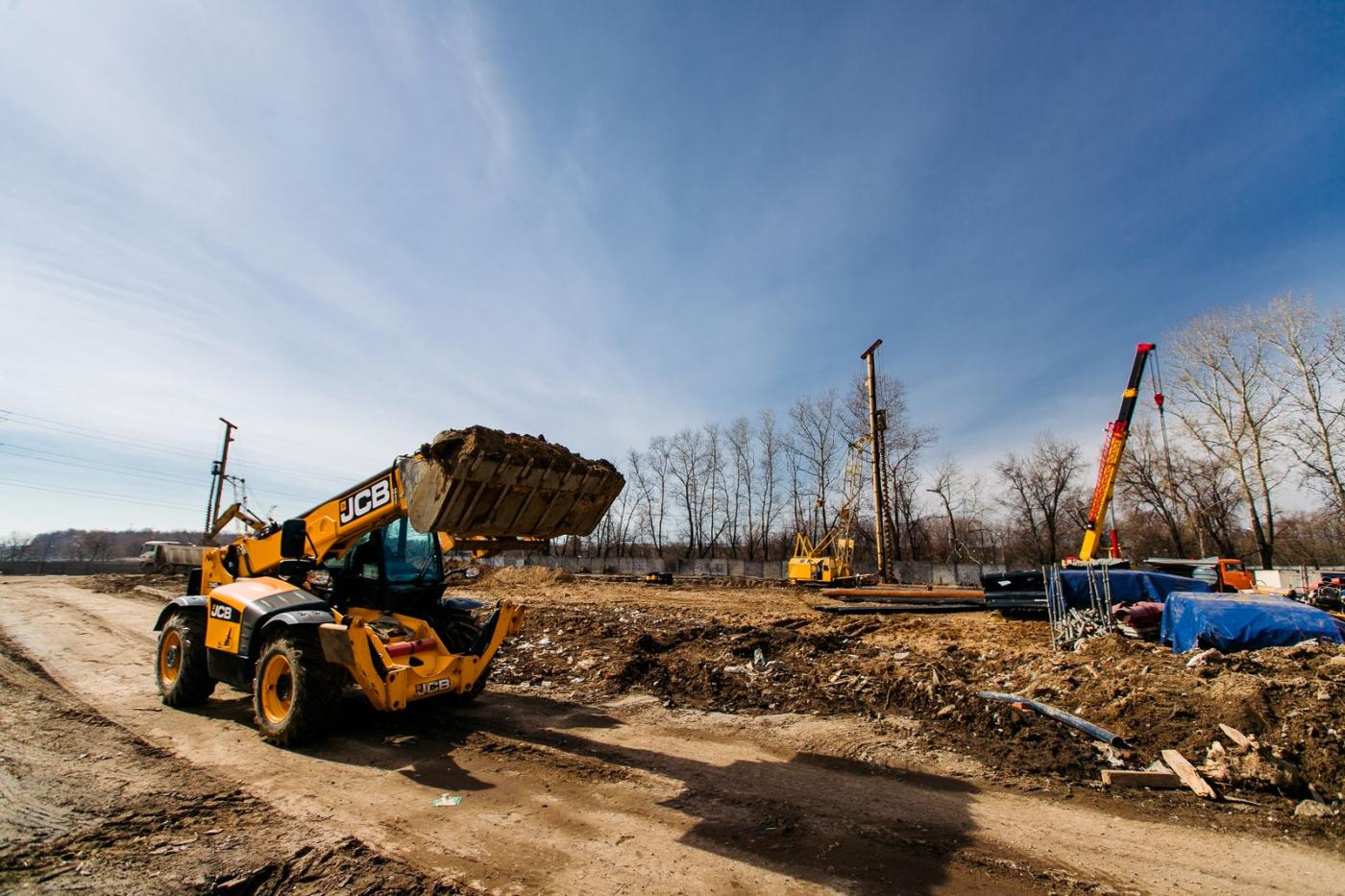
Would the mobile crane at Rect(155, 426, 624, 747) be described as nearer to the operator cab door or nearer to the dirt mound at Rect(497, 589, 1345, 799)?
the operator cab door

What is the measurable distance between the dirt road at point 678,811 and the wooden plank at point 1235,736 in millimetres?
1460

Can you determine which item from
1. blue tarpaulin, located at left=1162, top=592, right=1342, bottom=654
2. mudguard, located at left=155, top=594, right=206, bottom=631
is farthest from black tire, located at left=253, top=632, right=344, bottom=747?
blue tarpaulin, located at left=1162, top=592, right=1342, bottom=654

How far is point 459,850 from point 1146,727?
258 inches

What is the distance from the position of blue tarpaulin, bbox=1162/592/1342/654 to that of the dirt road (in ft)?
18.7

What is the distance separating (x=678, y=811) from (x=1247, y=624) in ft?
29.2

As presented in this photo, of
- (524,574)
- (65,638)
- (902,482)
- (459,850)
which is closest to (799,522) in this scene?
(902,482)

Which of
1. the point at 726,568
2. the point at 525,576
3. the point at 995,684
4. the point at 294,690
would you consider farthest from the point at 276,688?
the point at 726,568

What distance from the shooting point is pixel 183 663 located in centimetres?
Answer: 722

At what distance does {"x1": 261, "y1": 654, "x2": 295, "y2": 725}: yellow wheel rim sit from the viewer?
6.17m

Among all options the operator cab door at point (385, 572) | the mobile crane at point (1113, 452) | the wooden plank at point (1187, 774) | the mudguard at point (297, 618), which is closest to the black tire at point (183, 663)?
the mudguard at point (297, 618)

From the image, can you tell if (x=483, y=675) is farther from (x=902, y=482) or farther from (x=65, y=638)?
(x=902, y=482)

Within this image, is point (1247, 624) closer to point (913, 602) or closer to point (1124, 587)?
point (1124, 587)

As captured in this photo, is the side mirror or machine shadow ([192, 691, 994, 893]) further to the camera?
the side mirror

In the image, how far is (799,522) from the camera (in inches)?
2136
